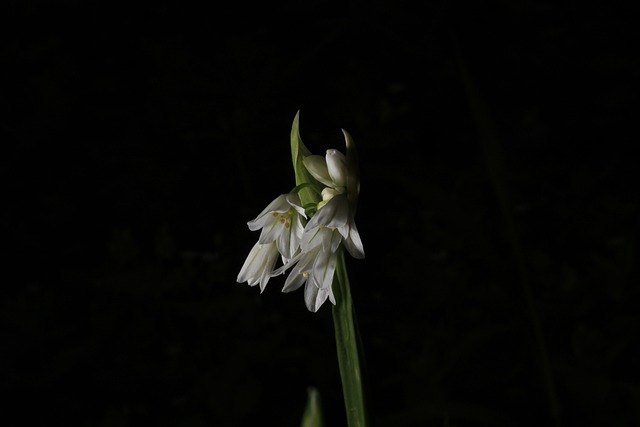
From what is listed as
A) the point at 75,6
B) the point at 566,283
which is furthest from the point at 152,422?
the point at 75,6

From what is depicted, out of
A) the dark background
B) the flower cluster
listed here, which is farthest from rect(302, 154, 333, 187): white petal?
the dark background

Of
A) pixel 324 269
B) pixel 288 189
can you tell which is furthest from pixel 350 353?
pixel 288 189

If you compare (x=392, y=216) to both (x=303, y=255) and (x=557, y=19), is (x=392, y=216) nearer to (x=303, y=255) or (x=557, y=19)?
(x=557, y=19)

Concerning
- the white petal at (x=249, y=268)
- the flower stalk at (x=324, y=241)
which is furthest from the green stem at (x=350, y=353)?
the white petal at (x=249, y=268)

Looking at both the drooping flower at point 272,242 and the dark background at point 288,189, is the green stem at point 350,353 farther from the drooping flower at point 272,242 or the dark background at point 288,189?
the dark background at point 288,189

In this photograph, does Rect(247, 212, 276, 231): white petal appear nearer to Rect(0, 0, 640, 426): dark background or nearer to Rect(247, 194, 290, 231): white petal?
Rect(247, 194, 290, 231): white petal
